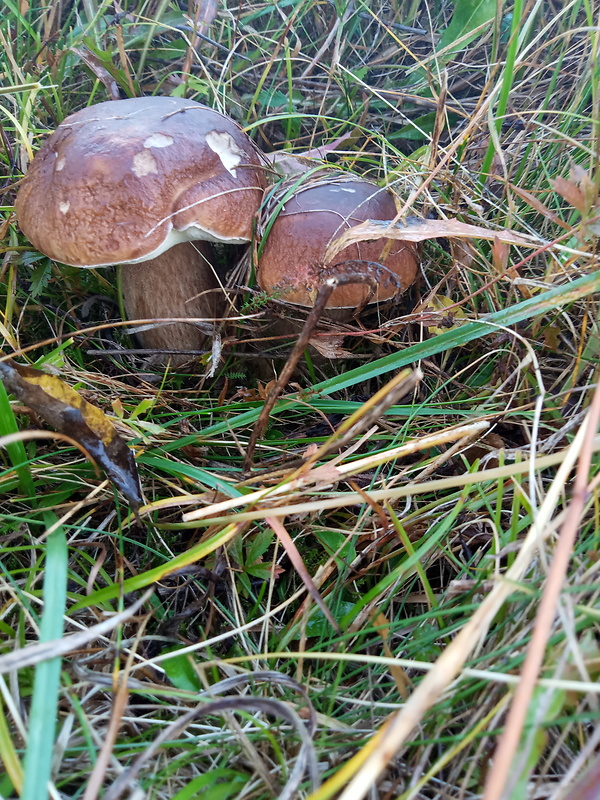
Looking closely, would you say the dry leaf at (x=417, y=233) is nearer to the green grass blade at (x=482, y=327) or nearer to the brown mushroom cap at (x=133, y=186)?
the green grass blade at (x=482, y=327)

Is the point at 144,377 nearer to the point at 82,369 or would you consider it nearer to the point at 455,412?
the point at 82,369

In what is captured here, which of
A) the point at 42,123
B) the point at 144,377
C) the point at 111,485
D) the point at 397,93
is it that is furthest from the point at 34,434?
the point at 397,93

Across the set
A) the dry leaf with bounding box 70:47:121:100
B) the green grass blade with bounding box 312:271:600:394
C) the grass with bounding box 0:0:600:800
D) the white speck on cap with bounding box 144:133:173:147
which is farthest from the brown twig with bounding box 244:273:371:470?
the dry leaf with bounding box 70:47:121:100

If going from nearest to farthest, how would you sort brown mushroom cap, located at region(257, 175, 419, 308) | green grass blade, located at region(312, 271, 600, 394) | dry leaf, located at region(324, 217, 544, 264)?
green grass blade, located at region(312, 271, 600, 394)
dry leaf, located at region(324, 217, 544, 264)
brown mushroom cap, located at region(257, 175, 419, 308)

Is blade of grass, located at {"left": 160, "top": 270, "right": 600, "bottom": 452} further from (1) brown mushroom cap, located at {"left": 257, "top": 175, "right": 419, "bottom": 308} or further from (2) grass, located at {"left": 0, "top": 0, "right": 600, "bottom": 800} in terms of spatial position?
(1) brown mushroom cap, located at {"left": 257, "top": 175, "right": 419, "bottom": 308}

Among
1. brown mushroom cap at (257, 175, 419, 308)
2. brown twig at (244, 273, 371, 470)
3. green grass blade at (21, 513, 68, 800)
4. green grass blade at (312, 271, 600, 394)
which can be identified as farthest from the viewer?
brown mushroom cap at (257, 175, 419, 308)

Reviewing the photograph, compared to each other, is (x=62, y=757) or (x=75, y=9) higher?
(x=75, y=9)

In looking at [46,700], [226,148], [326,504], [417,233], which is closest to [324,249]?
[417,233]
